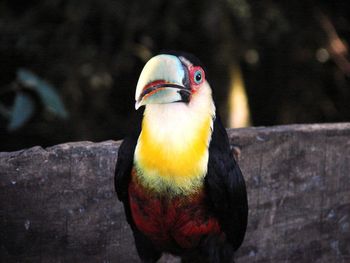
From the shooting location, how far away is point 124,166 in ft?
6.57

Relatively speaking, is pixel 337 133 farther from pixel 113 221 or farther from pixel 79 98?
pixel 79 98

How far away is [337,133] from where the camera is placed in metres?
2.35

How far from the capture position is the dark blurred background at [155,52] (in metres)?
3.63

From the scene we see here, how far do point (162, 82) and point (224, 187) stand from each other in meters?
0.37

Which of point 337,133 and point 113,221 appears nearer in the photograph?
point 113,221

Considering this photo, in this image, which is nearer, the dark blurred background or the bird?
the bird

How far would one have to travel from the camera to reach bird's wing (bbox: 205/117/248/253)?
6.48 feet

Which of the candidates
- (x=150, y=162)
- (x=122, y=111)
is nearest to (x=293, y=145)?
(x=150, y=162)

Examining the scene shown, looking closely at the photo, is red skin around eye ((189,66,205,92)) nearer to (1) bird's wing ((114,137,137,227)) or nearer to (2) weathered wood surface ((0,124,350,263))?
(1) bird's wing ((114,137,137,227))

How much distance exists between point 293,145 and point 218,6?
4.25ft

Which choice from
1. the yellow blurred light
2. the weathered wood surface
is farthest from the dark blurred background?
the weathered wood surface

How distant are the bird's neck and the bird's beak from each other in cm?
5

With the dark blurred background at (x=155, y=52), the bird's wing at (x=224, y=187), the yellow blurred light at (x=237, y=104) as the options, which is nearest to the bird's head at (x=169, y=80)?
the bird's wing at (x=224, y=187)

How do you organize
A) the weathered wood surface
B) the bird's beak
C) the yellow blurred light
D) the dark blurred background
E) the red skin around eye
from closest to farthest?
the bird's beak, the red skin around eye, the weathered wood surface, the dark blurred background, the yellow blurred light
